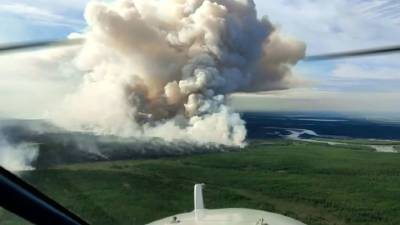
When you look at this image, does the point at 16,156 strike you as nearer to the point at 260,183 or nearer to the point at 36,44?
the point at 36,44

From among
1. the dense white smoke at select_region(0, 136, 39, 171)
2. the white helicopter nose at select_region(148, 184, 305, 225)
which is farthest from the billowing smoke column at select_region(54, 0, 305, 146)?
the white helicopter nose at select_region(148, 184, 305, 225)

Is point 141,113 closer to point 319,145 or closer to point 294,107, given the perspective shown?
point 294,107

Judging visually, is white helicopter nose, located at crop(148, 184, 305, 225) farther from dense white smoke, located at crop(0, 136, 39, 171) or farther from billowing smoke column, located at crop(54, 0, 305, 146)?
billowing smoke column, located at crop(54, 0, 305, 146)

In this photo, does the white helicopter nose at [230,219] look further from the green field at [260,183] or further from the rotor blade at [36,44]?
the green field at [260,183]

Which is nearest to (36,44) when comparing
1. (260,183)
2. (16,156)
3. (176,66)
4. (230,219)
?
(16,156)

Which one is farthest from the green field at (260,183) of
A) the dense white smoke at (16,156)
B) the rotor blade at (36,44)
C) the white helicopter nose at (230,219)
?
the white helicopter nose at (230,219)
